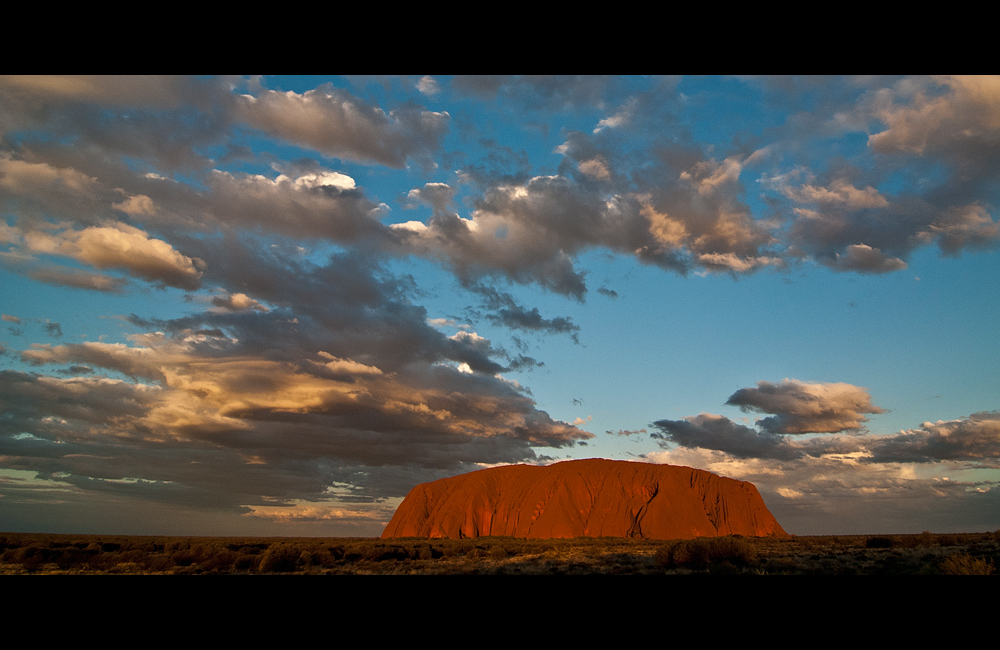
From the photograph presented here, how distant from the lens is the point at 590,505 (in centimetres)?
7888

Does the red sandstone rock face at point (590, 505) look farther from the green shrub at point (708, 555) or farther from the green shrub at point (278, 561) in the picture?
the green shrub at point (278, 561)

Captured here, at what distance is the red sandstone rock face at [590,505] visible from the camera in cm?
7550

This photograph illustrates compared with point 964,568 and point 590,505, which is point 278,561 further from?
point 590,505

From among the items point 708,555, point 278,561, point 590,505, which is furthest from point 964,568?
point 590,505

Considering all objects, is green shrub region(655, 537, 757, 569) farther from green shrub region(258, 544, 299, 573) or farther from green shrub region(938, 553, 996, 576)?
green shrub region(258, 544, 299, 573)

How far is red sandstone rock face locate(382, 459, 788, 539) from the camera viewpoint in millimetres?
75500

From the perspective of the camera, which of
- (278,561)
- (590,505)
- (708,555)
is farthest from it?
(590,505)

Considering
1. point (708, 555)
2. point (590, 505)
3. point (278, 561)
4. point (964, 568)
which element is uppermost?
point (964, 568)

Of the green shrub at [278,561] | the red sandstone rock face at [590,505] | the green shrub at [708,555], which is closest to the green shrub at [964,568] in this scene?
the green shrub at [708,555]

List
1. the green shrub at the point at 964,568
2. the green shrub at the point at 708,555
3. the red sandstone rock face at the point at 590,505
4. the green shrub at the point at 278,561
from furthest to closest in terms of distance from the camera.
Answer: the red sandstone rock face at the point at 590,505 → the green shrub at the point at 278,561 → the green shrub at the point at 708,555 → the green shrub at the point at 964,568

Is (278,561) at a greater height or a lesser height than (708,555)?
lesser

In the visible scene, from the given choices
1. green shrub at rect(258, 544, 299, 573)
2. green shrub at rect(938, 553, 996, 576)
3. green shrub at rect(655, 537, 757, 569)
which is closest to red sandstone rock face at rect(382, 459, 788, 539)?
green shrub at rect(655, 537, 757, 569)

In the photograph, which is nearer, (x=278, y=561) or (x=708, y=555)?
(x=708, y=555)
